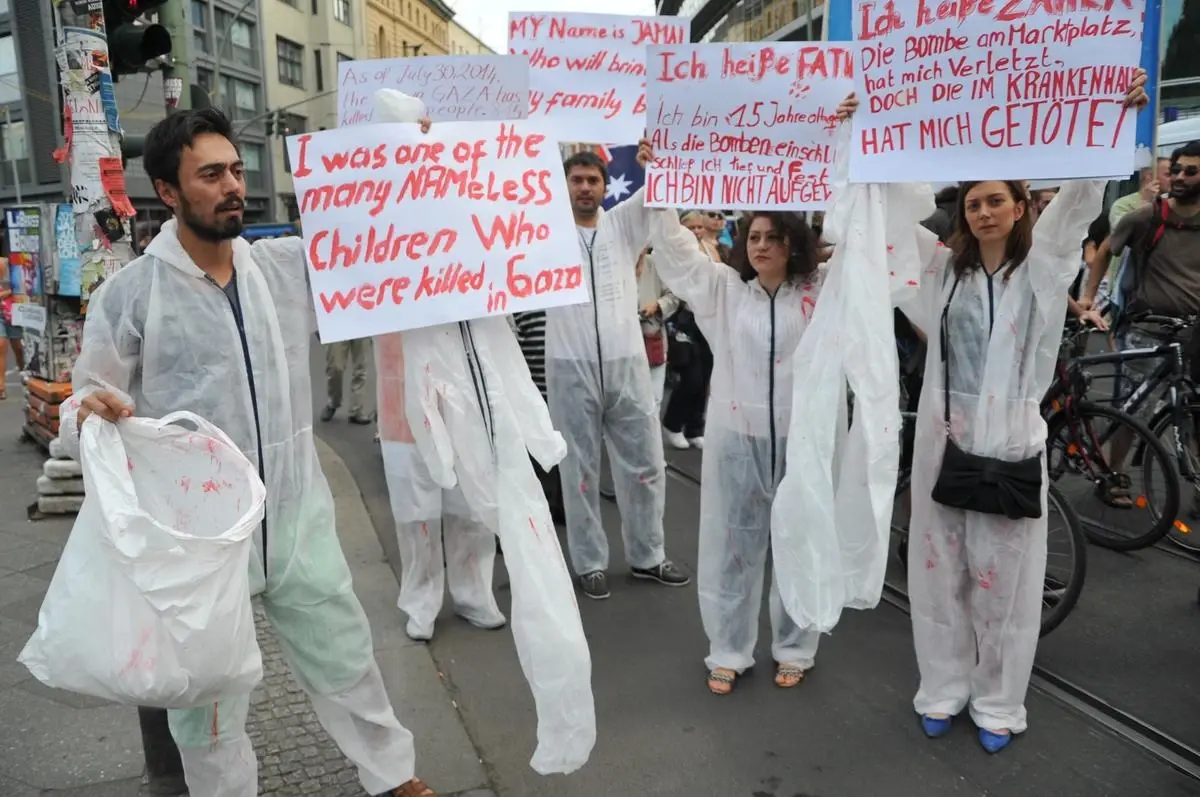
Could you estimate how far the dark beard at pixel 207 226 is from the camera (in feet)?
7.27

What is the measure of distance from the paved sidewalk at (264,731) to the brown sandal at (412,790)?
13 centimetres

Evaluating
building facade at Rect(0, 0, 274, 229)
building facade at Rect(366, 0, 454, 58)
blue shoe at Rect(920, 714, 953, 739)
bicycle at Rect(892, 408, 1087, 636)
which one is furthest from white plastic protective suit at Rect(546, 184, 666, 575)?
building facade at Rect(366, 0, 454, 58)

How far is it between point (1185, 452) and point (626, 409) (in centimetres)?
279

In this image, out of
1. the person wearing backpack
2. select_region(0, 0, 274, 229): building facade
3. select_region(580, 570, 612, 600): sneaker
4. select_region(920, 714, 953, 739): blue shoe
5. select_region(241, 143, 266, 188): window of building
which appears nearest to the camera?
select_region(920, 714, 953, 739): blue shoe

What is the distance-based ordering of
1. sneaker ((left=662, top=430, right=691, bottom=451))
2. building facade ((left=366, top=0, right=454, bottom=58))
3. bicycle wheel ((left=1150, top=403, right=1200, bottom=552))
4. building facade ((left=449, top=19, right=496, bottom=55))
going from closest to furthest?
bicycle wheel ((left=1150, top=403, right=1200, bottom=552)), sneaker ((left=662, top=430, right=691, bottom=451)), building facade ((left=366, top=0, right=454, bottom=58)), building facade ((left=449, top=19, right=496, bottom=55))

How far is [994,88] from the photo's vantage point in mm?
2525

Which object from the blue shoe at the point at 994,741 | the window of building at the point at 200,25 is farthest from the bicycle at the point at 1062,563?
the window of building at the point at 200,25

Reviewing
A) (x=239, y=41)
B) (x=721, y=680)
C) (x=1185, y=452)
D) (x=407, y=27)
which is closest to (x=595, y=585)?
(x=721, y=680)

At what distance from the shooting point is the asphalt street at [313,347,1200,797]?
108 inches

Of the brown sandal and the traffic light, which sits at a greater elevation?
the traffic light

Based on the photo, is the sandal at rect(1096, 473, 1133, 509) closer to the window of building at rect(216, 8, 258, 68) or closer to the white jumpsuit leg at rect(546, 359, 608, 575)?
the white jumpsuit leg at rect(546, 359, 608, 575)

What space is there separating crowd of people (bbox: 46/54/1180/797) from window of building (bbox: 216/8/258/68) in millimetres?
36770

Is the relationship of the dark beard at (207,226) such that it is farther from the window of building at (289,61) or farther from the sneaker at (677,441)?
the window of building at (289,61)

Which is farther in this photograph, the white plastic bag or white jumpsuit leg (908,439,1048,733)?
white jumpsuit leg (908,439,1048,733)
